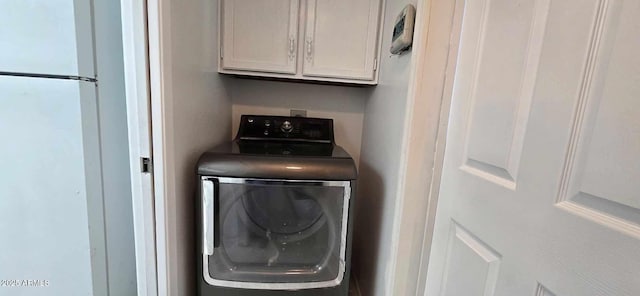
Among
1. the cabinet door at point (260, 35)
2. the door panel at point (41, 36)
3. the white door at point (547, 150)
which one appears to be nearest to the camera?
the white door at point (547, 150)

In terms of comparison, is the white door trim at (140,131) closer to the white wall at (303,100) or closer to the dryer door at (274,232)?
the dryer door at (274,232)

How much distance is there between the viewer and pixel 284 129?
1.70 m

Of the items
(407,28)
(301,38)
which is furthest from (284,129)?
(407,28)

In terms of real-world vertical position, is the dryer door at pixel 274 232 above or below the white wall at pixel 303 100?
below

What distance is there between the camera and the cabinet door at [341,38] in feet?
4.93

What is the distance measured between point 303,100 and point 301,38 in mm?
469

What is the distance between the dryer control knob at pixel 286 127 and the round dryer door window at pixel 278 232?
639 mm

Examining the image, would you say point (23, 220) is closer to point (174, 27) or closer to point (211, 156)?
point (211, 156)

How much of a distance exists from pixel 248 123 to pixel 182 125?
24.3 inches

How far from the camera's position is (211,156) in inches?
44.3

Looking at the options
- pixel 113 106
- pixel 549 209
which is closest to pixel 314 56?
pixel 113 106

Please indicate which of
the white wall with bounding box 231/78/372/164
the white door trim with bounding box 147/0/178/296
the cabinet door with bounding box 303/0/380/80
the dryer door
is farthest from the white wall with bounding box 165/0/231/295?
the cabinet door with bounding box 303/0/380/80

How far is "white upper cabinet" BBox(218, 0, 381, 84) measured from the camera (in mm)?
1482

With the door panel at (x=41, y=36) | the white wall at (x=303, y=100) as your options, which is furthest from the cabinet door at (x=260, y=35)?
the door panel at (x=41, y=36)
